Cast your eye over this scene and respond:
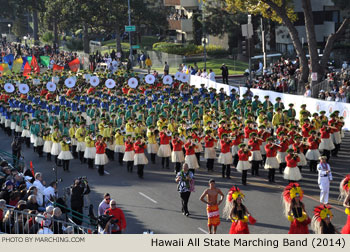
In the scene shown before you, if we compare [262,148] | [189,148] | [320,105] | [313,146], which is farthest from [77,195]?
[320,105]

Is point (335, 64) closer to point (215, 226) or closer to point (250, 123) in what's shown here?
point (250, 123)

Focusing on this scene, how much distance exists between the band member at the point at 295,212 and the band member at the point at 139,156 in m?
9.47

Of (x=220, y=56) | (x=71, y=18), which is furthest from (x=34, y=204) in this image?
(x=71, y=18)

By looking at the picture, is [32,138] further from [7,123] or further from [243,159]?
[243,159]

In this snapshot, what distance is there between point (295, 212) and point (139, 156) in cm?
1007

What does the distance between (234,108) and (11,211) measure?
17.5 metres

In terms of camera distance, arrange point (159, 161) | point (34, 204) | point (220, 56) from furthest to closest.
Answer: point (220, 56) < point (159, 161) < point (34, 204)

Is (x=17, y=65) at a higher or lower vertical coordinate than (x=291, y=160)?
higher

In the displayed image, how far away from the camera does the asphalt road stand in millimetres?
17750

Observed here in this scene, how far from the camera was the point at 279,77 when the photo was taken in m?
38.9

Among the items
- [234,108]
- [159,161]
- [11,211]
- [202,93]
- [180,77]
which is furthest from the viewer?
[180,77]

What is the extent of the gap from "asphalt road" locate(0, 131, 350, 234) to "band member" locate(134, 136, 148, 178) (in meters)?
0.37

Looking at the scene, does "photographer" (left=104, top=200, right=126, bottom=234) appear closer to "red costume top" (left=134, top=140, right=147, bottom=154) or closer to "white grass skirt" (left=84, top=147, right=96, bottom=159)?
"red costume top" (left=134, top=140, right=147, bottom=154)

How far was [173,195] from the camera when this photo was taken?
20859 millimetres
